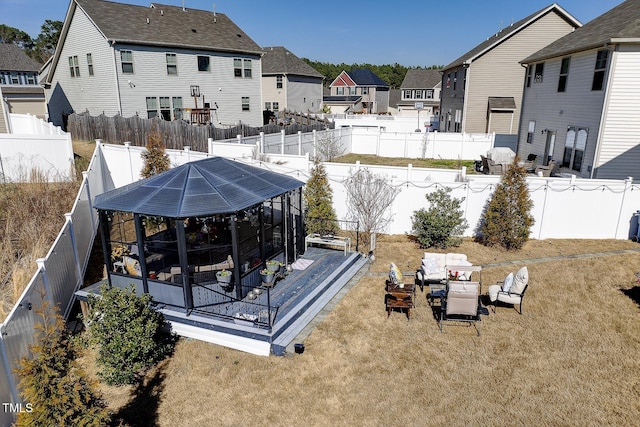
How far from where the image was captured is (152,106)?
25281 millimetres

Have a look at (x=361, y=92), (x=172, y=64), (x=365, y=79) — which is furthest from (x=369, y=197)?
(x=365, y=79)

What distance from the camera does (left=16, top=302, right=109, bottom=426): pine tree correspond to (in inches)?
156

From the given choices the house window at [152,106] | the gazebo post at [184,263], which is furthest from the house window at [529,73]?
the house window at [152,106]

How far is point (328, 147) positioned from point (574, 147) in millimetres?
12875

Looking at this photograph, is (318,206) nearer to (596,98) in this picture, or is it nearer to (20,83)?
(596,98)

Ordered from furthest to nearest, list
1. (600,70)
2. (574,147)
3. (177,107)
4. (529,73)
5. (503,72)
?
(503,72), (177,107), (529,73), (574,147), (600,70)

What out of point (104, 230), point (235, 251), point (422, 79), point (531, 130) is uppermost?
point (422, 79)

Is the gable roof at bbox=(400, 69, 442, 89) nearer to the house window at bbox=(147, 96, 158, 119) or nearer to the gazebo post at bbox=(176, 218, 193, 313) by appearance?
the house window at bbox=(147, 96, 158, 119)

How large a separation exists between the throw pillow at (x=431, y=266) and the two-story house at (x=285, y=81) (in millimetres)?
34949

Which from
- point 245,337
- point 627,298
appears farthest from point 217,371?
point 627,298

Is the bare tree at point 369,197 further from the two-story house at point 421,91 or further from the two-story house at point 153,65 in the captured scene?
the two-story house at point 421,91

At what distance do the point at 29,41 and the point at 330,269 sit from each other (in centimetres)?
11081

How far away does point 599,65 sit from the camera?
15.2 metres

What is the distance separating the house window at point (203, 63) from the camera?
27.2 m
